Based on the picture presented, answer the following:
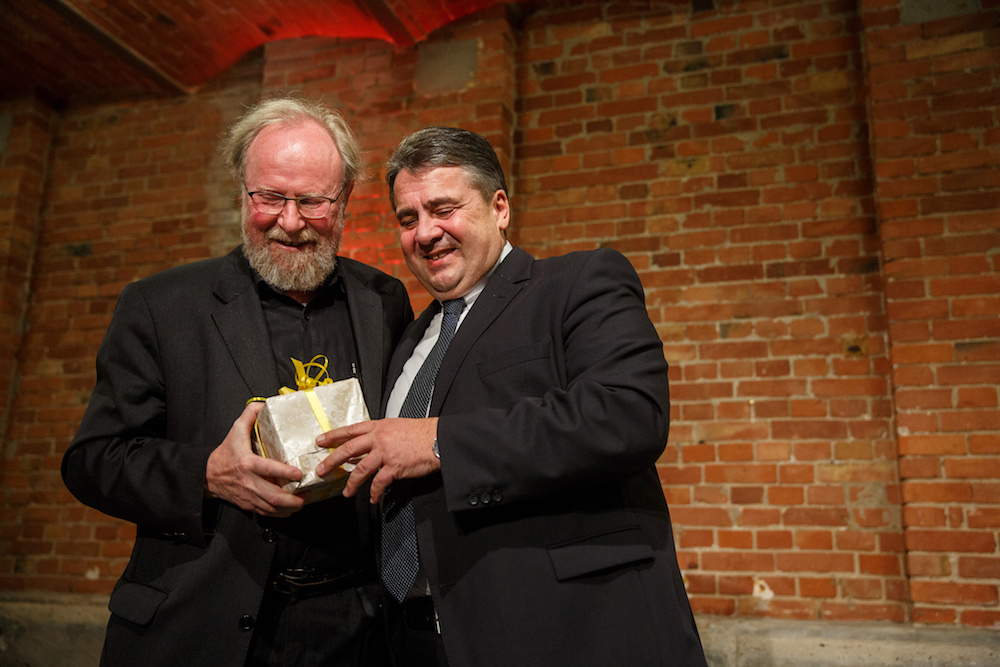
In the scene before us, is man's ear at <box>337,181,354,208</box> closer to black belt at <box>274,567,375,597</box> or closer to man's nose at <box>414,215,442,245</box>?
man's nose at <box>414,215,442,245</box>

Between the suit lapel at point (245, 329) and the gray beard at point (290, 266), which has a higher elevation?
the gray beard at point (290, 266)

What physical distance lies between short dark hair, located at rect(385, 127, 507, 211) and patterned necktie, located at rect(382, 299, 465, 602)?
1.39ft

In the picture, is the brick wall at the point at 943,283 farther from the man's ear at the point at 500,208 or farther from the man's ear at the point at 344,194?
the man's ear at the point at 344,194

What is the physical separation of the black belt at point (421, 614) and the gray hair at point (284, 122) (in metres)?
1.11

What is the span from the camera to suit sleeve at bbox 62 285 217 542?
1.52 meters

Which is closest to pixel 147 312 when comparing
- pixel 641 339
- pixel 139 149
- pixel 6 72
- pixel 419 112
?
pixel 641 339

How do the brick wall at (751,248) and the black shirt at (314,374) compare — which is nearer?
the black shirt at (314,374)

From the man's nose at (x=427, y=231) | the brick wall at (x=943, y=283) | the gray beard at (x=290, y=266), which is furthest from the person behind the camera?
the brick wall at (x=943, y=283)

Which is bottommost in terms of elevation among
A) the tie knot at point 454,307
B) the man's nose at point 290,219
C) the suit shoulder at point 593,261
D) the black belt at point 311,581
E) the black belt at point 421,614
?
the black belt at point 421,614

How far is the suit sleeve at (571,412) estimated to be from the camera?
1298 millimetres

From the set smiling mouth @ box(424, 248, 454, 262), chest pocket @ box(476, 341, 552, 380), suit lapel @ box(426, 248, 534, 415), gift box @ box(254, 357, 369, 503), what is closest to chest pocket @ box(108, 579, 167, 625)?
gift box @ box(254, 357, 369, 503)

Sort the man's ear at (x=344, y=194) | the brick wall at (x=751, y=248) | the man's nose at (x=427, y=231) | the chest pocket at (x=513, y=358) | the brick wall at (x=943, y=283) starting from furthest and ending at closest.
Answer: the brick wall at (x=751, y=248) < the brick wall at (x=943, y=283) < the man's ear at (x=344, y=194) < the man's nose at (x=427, y=231) < the chest pocket at (x=513, y=358)

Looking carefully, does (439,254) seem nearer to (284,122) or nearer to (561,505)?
(284,122)

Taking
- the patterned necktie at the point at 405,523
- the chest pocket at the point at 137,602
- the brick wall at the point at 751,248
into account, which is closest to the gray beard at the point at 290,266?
the patterned necktie at the point at 405,523
